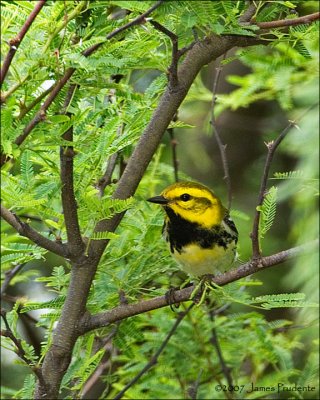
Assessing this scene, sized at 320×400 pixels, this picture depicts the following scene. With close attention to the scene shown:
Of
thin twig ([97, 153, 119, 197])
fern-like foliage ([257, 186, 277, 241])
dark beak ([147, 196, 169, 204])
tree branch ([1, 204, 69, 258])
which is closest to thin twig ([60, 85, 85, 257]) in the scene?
tree branch ([1, 204, 69, 258])

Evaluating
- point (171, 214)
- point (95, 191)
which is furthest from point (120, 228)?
point (95, 191)

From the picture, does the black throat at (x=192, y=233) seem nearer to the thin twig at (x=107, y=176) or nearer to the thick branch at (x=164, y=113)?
the thin twig at (x=107, y=176)

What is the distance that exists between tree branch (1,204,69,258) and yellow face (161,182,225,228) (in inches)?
33.9

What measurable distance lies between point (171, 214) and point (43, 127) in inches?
48.0

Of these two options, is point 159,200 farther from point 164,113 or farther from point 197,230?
point 164,113

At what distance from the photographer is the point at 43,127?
2160 mm

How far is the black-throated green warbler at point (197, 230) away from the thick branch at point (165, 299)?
0.58 meters

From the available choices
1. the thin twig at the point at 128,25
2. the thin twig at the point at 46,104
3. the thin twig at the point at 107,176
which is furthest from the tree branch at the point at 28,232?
the thin twig at the point at 128,25

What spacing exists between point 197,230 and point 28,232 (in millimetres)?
1157

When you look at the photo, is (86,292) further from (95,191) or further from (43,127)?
(43,127)

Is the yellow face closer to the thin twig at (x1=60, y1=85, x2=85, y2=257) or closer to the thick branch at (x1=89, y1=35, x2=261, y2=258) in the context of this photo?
the thick branch at (x1=89, y1=35, x2=261, y2=258)

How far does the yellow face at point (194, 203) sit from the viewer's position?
3.31m

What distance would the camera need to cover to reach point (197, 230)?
11.0 feet

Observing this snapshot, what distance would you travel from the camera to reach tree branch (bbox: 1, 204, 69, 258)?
7.45 ft
